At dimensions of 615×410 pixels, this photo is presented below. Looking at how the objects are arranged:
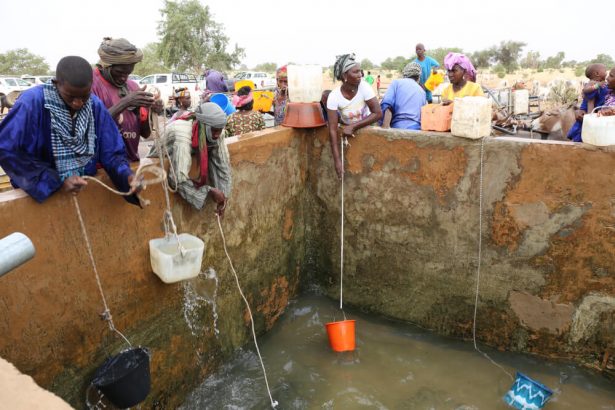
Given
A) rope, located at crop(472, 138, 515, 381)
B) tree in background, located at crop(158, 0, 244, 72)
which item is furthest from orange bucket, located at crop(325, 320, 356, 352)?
tree in background, located at crop(158, 0, 244, 72)

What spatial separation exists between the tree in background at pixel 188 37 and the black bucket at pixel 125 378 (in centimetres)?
3605

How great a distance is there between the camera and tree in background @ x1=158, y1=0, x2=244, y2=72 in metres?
35.8

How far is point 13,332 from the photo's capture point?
103 inches

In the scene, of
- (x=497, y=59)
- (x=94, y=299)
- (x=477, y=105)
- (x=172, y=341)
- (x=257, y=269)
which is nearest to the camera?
(x=94, y=299)

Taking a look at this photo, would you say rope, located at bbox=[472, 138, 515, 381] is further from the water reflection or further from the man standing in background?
the man standing in background

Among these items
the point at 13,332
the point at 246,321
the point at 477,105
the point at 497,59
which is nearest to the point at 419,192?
the point at 477,105

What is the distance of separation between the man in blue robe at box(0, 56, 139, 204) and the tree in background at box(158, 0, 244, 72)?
3589 cm

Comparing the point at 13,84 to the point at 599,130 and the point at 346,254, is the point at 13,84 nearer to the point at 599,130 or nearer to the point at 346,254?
the point at 346,254

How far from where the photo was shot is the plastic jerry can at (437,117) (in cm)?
429

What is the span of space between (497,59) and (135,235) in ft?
162

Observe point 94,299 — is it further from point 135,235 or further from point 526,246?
point 526,246

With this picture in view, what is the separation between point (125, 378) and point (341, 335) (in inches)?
81.3

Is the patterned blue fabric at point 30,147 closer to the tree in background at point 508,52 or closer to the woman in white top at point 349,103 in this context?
the woman in white top at point 349,103

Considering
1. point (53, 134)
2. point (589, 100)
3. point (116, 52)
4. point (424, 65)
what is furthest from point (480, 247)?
point (424, 65)
